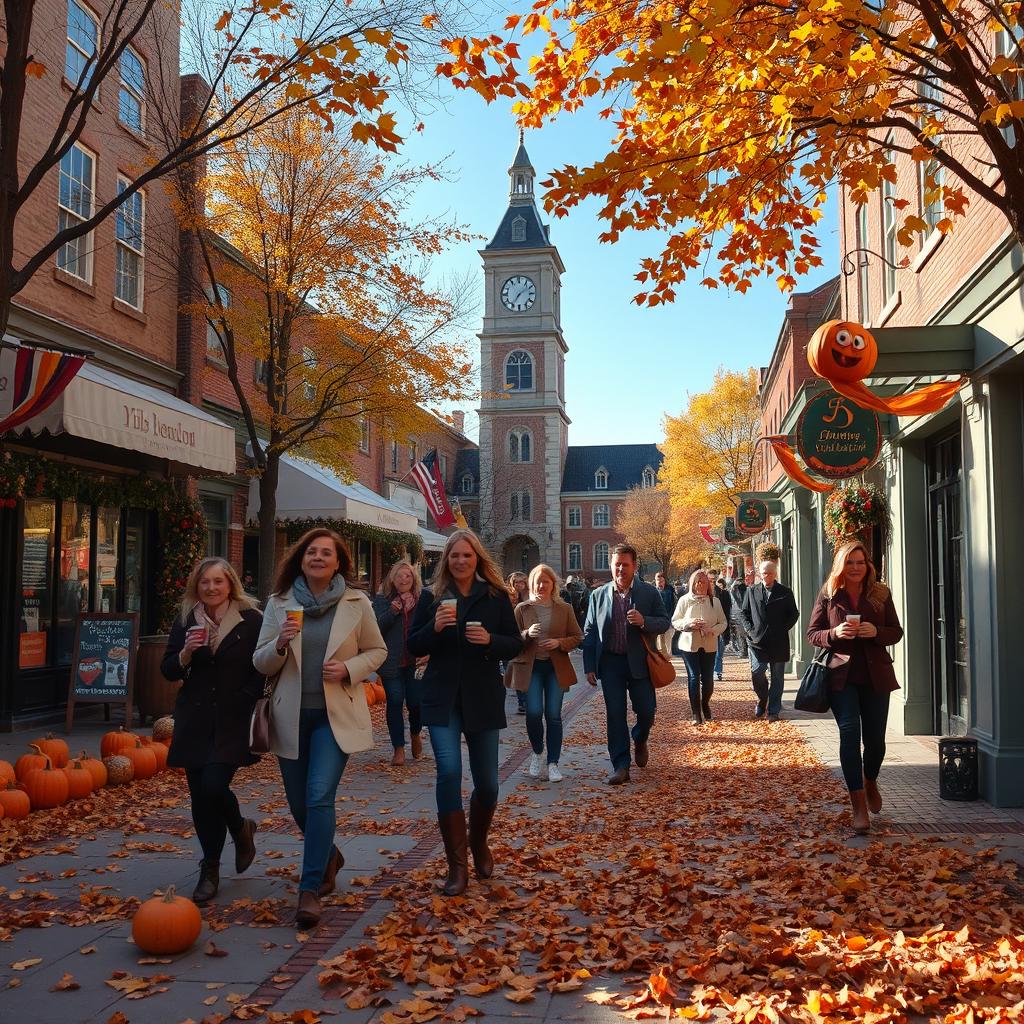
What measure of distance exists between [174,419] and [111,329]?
10.0ft

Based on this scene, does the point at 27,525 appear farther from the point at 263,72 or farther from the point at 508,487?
the point at 508,487

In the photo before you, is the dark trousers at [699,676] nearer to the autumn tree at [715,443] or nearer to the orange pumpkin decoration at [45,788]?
the orange pumpkin decoration at [45,788]

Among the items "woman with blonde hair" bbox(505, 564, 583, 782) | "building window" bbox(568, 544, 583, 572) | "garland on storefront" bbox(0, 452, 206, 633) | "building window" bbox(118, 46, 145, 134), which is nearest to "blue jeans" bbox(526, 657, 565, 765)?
"woman with blonde hair" bbox(505, 564, 583, 782)

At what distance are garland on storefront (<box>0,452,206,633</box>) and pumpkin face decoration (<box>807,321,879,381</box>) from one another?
862 cm

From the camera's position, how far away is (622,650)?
9.16 m

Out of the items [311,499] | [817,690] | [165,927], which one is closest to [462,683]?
[165,927]

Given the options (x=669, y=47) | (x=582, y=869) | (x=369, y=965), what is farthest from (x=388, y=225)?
(x=369, y=965)

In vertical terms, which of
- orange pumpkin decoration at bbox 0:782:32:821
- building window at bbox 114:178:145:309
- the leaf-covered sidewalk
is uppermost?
building window at bbox 114:178:145:309

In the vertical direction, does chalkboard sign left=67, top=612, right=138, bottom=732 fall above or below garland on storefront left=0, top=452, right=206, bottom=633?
below

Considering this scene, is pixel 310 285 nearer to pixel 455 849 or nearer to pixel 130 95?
pixel 130 95

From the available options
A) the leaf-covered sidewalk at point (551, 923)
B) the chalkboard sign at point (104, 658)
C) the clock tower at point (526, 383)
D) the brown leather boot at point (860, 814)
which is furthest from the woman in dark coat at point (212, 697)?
the clock tower at point (526, 383)

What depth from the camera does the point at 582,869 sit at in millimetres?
6145

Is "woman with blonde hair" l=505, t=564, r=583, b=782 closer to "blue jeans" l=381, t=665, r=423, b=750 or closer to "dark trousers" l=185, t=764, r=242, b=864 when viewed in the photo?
"blue jeans" l=381, t=665, r=423, b=750

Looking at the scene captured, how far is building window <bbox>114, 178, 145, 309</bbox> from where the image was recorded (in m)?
15.0
